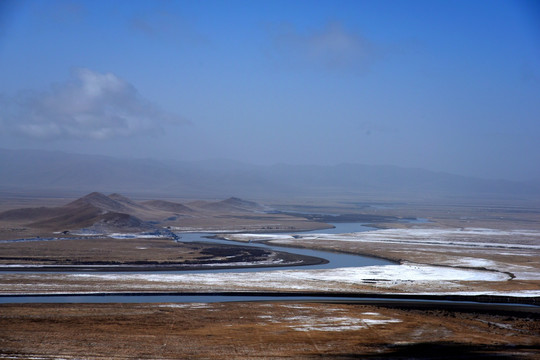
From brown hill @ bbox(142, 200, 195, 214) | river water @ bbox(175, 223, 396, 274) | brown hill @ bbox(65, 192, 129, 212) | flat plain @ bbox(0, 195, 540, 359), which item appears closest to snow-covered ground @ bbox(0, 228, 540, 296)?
flat plain @ bbox(0, 195, 540, 359)

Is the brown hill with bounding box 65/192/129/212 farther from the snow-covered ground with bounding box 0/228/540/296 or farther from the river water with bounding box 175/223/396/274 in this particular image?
the snow-covered ground with bounding box 0/228/540/296

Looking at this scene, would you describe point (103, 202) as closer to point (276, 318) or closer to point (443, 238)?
point (443, 238)

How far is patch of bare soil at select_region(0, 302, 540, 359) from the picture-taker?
2223cm

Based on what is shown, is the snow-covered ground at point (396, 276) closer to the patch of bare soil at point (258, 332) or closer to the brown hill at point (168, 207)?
the patch of bare soil at point (258, 332)

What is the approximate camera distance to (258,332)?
25422 mm

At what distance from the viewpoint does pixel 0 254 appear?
50688 millimetres

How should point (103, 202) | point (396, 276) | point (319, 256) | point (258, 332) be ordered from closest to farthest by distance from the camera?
point (258, 332), point (396, 276), point (319, 256), point (103, 202)

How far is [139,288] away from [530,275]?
→ 27408mm

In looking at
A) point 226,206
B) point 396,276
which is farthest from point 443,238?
point 226,206

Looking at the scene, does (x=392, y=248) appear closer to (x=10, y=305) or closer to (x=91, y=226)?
(x=91, y=226)

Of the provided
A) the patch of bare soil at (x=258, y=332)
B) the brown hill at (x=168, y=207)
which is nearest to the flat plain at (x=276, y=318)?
the patch of bare soil at (x=258, y=332)

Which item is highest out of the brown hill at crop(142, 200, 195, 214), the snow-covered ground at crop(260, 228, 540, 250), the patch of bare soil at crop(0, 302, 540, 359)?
the brown hill at crop(142, 200, 195, 214)

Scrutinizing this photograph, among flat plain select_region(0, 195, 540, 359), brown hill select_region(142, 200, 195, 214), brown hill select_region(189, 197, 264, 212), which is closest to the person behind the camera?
flat plain select_region(0, 195, 540, 359)

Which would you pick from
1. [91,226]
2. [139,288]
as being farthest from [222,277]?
[91,226]
